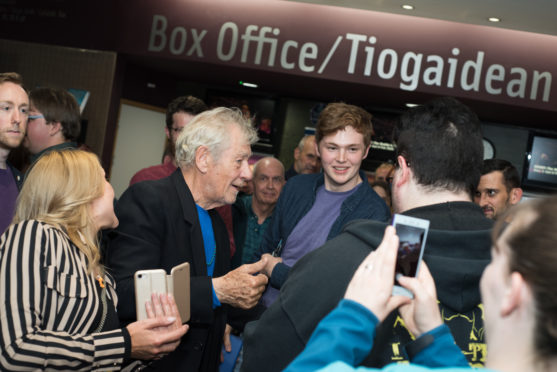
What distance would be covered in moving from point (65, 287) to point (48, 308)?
0.25 feet

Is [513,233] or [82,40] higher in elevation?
[82,40]

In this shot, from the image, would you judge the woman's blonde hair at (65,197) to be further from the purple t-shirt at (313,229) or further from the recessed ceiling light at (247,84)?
the recessed ceiling light at (247,84)

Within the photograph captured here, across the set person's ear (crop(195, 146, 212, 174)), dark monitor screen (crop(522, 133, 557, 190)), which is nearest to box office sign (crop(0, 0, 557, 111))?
dark monitor screen (crop(522, 133, 557, 190))

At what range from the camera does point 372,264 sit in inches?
43.3

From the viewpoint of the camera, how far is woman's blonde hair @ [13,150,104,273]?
1773 mm

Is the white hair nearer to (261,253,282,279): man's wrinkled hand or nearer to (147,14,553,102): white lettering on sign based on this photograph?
(261,253,282,279): man's wrinkled hand

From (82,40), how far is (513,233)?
5.89 m

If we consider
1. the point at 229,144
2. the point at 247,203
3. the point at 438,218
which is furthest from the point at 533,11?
the point at 438,218

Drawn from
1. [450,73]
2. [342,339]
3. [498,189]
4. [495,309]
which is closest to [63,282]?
[342,339]

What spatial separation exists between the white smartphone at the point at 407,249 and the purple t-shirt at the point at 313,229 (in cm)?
136

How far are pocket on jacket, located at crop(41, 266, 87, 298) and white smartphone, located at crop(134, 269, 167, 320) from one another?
16cm

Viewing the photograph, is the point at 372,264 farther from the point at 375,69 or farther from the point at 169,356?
the point at 375,69

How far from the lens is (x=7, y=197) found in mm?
2514

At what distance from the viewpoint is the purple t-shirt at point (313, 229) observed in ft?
8.54
